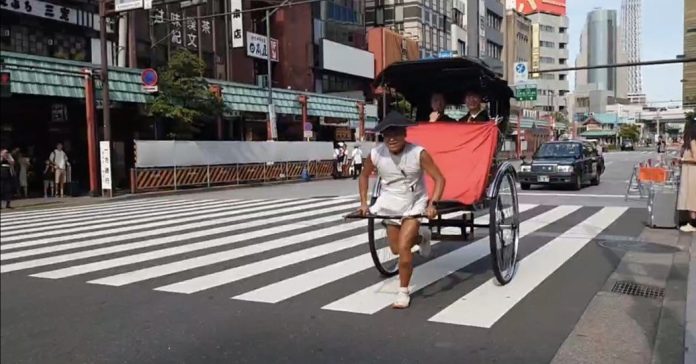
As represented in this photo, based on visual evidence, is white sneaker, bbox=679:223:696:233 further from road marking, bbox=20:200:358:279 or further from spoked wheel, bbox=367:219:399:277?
road marking, bbox=20:200:358:279

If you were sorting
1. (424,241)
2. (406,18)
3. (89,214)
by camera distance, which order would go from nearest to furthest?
(424,241) → (89,214) → (406,18)

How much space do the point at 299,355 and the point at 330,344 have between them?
13.1 inches

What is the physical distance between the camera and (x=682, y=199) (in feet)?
34.7

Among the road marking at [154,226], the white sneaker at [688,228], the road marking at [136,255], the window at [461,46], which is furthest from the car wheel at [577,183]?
the window at [461,46]

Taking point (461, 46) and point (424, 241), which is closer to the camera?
point (424, 241)

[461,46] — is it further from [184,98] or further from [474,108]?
[474,108]

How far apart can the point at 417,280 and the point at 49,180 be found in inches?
728

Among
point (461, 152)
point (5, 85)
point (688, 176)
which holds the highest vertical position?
point (5, 85)

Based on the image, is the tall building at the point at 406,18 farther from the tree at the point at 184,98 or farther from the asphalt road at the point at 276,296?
the asphalt road at the point at 276,296

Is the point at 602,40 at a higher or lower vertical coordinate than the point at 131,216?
higher

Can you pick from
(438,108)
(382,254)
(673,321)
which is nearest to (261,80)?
(438,108)

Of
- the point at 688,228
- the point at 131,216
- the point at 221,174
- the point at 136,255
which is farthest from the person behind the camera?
the point at 221,174

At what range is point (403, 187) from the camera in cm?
591

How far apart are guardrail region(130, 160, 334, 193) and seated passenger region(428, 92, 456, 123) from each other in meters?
17.3
